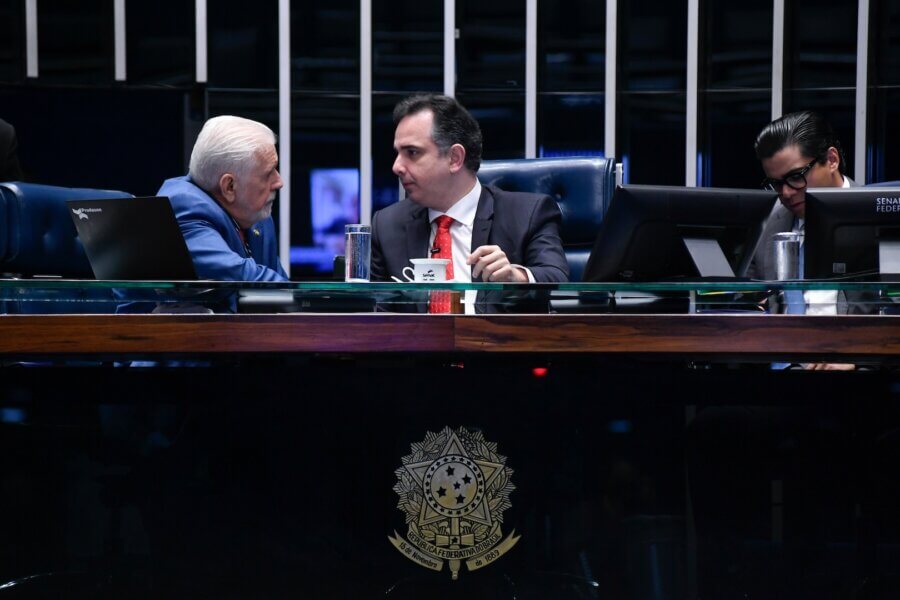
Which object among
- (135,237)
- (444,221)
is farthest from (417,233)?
(135,237)

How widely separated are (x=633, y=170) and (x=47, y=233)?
146 inches

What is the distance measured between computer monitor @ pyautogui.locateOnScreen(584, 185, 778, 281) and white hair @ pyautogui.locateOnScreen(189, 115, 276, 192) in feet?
3.26

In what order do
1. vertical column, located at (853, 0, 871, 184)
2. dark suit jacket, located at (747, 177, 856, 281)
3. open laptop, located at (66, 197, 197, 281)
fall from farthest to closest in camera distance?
vertical column, located at (853, 0, 871, 184)
dark suit jacket, located at (747, 177, 856, 281)
open laptop, located at (66, 197, 197, 281)

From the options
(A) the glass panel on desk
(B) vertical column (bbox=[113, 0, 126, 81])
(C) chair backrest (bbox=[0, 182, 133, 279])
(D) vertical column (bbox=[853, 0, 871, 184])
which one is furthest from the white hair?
(D) vertical column (bbox=[853, 0, 871, 184])

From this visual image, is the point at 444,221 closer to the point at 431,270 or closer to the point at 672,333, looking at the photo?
the point at 431,270

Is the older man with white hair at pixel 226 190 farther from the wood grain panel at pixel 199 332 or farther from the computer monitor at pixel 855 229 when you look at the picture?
the computer monitor at pixel 855 229

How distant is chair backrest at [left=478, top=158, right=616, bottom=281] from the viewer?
8.97 ft

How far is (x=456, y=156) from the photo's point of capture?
269 cm

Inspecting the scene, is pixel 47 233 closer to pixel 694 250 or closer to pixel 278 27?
pixel 694 250

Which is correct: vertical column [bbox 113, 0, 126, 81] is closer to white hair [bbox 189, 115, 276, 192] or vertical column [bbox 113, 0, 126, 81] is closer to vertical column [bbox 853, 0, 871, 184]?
white hair [bbox 189, 115, 276, 192]

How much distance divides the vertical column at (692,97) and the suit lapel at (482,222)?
290 cm
